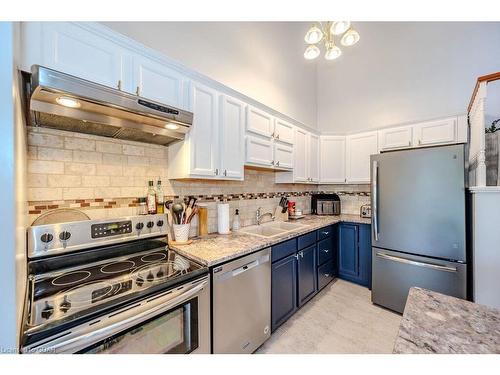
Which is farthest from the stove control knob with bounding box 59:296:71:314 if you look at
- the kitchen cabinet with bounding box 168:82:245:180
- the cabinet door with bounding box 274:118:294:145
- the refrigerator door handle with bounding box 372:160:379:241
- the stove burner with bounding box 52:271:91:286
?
the refrigerator door handle with bounding box 372:160:379:241

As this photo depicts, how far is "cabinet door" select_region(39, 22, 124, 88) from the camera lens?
1054mm

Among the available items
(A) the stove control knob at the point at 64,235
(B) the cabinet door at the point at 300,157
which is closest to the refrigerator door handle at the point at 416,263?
(B) the cabinet door at the point at 300,157

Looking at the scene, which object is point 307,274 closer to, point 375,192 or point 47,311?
point 375,192

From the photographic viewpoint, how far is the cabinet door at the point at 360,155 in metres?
3.16

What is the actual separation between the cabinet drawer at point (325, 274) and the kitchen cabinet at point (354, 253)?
0.25 meters

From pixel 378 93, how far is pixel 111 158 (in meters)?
3.84

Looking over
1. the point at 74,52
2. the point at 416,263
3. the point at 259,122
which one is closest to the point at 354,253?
the point at 416,263

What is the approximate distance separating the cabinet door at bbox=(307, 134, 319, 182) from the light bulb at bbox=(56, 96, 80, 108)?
279 centimetres

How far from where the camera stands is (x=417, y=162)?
2121mm

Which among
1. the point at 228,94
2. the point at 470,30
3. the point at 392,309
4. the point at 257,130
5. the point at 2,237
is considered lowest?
the point at 392,309

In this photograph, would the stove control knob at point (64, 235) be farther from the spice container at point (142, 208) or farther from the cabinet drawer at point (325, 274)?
the cabinet drawer at point (325, 274)

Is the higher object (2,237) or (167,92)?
(167,92)
